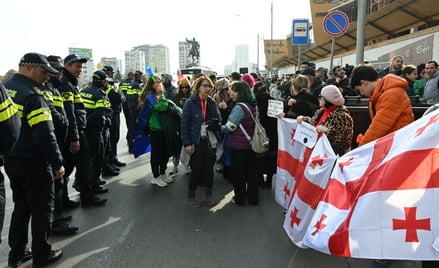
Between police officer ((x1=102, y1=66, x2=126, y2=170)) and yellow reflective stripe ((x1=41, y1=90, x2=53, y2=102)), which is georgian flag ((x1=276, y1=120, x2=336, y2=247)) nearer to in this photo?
yellow reflective stripe ((x1=41, y1=90, x2=53, y2=102))

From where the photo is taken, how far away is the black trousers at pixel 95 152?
5.45 m

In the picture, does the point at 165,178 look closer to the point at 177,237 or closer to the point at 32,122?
the point at 177,237

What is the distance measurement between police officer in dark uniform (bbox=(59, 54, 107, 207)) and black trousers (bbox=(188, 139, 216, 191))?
1.45 metres

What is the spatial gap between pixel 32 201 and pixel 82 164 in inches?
66.8

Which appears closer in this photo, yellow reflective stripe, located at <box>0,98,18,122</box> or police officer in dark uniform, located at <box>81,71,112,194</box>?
yellow reflective stripe, located at <box>0,98,18,122</box>

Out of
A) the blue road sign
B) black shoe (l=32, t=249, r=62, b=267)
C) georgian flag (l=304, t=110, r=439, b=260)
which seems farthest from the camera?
the blue road sign

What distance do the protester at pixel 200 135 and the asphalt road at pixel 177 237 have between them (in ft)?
1.26

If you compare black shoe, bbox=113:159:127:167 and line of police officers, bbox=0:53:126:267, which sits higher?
line of police officers, bbox=0:53:126:267

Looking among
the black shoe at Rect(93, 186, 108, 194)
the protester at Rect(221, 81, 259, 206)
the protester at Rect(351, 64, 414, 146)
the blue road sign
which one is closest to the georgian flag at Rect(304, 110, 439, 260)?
the protester at Rect(351, 64, 414, 146)

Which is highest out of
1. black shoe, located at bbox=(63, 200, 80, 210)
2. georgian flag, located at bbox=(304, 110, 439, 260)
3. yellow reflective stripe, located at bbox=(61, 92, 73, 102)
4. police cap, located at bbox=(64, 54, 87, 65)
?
police cap, located at bbox=(64, 54, 87, 65)

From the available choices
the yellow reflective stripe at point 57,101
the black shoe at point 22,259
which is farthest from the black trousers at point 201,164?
the black shoe at point 22,259

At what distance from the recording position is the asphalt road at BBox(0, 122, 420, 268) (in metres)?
3.53

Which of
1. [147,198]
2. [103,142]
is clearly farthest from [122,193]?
[103,142]

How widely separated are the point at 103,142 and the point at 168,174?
1.61 metres
